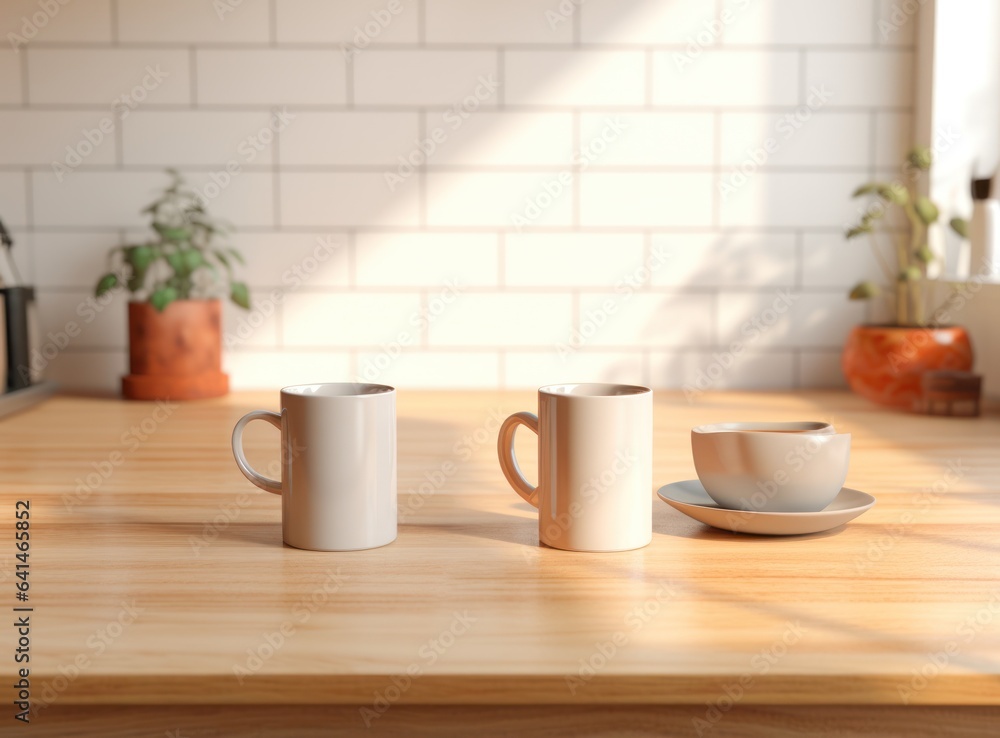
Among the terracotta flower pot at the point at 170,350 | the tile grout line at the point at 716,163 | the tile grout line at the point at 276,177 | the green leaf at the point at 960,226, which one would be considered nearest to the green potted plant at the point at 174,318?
the terracotta flower pot at the point at 170,350

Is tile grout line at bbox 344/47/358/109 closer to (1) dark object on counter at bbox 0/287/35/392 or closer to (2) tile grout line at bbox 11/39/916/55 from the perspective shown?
(2) tile grout line at bbox 11/39/916/55

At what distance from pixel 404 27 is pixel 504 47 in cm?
18

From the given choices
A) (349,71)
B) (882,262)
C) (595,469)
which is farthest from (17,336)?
(882,262)

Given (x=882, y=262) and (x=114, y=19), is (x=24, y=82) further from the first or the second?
(x=882, y=262)

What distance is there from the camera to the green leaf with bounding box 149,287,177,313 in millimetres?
1726

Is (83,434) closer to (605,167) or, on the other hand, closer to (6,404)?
(6,404)

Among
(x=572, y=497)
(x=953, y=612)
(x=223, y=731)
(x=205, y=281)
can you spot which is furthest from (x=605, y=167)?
(x=223, y=731)

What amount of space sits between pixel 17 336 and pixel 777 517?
4.45ft

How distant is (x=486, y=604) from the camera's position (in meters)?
0.64

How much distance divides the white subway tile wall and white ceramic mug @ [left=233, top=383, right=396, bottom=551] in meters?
1.19

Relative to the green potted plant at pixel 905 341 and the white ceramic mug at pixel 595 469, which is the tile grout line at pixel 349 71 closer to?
the green potted plant at pixel 905 341

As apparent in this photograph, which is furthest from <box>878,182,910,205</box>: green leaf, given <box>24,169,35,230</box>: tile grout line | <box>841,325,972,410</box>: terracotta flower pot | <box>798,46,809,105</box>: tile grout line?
<box>24,169,35,230</box>: tile grout line

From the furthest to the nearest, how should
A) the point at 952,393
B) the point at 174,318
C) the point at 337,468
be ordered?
the point at 174,318, the point at 952,393, the point at 337,468

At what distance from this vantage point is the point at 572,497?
756 mm
